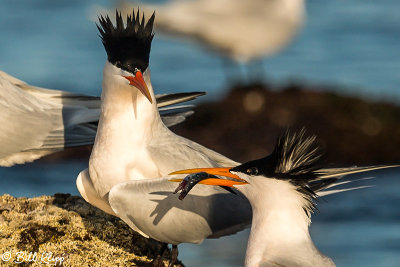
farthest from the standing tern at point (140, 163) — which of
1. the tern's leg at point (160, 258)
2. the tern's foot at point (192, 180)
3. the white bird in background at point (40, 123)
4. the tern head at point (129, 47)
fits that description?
the white bird in background at point (40, 123)

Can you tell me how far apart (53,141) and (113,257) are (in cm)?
187

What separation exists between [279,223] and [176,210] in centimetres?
93

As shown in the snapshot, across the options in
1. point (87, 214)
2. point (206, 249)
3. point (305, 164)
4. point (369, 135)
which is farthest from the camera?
point (369, 135)

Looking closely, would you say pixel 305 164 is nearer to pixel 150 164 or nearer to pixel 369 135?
pixel 150 164

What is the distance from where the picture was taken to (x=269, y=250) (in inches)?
183

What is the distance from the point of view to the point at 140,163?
548 centimetres

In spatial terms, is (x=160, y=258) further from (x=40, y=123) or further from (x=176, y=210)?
(x=40, y=123)

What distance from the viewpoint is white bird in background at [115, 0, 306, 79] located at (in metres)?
14.2

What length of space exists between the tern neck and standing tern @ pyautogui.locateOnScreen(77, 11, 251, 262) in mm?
788

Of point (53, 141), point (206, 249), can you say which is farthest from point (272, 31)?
point (53, 141)

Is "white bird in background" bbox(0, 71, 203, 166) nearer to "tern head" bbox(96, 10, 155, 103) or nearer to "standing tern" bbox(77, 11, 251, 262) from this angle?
"standing tern" bbox(77, 11, 251, 262)

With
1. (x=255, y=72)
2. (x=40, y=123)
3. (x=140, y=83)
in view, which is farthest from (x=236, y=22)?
(x=140, y=83)

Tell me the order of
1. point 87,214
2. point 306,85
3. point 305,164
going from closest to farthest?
point 305,164, point 87,214, point 306,85

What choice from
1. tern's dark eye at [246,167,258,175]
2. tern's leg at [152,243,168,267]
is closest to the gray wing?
tern's leg at [152,243,168,267]
